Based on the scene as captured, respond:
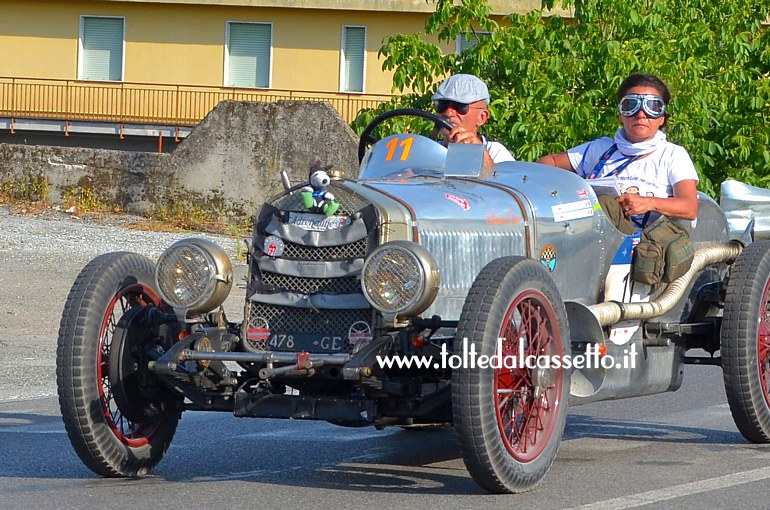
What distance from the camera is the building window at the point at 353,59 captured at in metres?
29.0

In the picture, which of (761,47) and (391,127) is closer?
(391,127)

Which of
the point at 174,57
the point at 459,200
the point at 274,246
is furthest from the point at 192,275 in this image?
the point at 174,57

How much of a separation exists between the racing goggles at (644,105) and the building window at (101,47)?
23340mm

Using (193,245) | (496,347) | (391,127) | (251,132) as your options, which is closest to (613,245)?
(496,347)

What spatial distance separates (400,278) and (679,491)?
5.03 ft

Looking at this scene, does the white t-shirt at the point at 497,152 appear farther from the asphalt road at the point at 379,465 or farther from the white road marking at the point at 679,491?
the white road marking at the point at 679,491

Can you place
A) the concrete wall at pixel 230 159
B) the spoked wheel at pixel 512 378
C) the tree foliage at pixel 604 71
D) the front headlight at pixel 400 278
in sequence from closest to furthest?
the spoked wheel at pixel 512 378, the front headlight at pixel 400 278, the tree foliage at pixel 604 71, the concrete wall at pixel 230 159

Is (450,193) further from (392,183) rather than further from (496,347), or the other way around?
(496,347)

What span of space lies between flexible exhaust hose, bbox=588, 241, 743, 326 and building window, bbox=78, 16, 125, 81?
923 inches

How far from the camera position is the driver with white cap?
7.41 meters

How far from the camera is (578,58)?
15.3 meters

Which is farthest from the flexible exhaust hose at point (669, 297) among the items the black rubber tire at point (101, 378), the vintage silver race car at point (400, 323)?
the black rubber tire at point (101, 378)

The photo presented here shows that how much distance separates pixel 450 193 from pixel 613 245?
3.45ft

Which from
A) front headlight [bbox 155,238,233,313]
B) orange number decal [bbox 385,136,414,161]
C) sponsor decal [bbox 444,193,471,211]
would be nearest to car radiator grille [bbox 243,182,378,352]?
front headlight [bbox 155,238,233,313]
